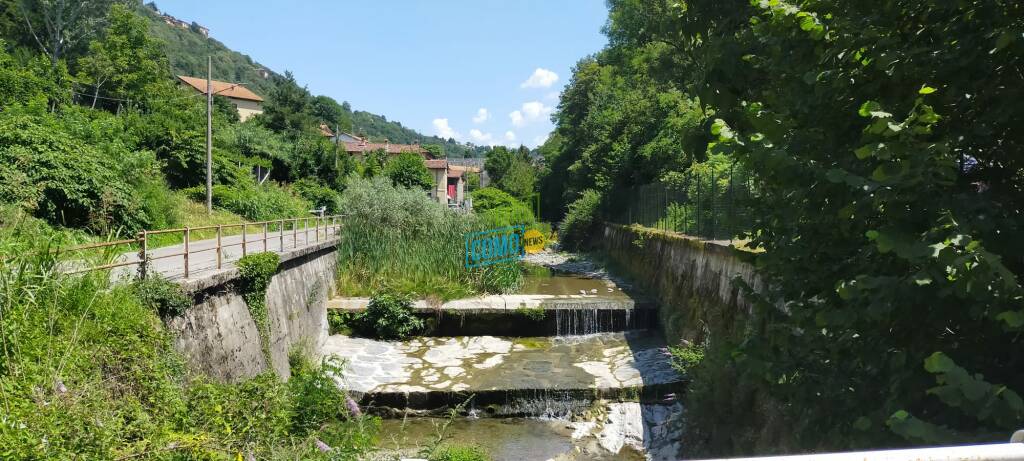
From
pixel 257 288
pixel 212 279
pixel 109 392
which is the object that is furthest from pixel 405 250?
pixel 109 392

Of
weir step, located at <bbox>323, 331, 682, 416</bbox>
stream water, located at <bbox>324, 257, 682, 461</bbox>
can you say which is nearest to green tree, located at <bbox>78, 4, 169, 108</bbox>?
weir step, located at <bbox>323, 331, 682, 416</bbox>

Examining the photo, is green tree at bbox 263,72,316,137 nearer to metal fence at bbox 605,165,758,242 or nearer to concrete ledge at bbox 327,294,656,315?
metal fence at bbox 605,165,758,242

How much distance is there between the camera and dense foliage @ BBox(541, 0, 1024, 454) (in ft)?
7.14

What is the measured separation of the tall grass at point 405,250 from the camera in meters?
15.0

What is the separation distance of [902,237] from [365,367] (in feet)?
33.9

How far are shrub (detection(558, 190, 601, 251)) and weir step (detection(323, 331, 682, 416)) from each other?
56.5ft

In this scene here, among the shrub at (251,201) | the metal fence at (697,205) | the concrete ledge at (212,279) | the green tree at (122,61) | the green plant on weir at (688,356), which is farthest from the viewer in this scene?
the green tree at (122,61)

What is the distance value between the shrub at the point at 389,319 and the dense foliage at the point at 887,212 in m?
10.4

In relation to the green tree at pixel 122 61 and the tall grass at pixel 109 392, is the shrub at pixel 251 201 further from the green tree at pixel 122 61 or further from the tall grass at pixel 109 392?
the tall grass at pixel 109 392

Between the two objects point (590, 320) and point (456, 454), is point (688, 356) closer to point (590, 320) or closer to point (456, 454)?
point (456, 454)

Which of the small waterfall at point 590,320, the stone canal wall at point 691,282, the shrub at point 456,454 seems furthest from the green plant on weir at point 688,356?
the small waterfall at point 590,320

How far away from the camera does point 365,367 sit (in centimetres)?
1143

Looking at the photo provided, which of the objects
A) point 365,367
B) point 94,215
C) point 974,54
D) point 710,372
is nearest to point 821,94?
point 974,54

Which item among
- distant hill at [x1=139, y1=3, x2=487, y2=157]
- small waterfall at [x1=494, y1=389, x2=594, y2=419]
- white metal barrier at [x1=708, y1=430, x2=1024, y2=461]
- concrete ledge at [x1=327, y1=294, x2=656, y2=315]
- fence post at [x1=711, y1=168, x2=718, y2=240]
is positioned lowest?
small waterfall at [x1=494, y1=389, x2=594, y2=419]
